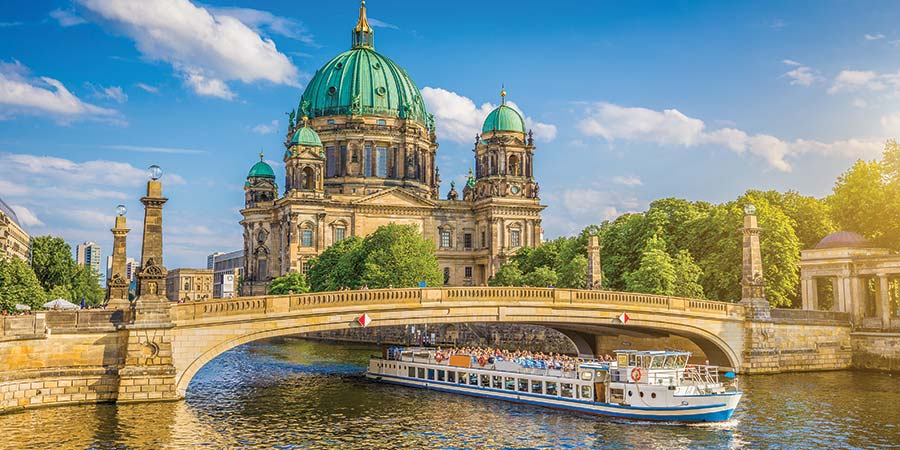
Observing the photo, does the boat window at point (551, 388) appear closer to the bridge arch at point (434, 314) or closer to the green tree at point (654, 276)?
the bridge arch at point (434, 314)

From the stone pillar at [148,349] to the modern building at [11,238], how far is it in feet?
180

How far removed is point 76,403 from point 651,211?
167ft

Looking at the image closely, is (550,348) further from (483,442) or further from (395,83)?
(395,83)

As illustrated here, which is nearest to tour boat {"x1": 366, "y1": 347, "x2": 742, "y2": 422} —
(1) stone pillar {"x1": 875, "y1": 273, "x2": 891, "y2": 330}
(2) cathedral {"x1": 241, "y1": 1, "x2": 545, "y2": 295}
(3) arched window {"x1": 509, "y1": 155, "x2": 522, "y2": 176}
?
(1) stone pillar {"x1": 875, "y1": 273, "x2": 891, "y2": 330}

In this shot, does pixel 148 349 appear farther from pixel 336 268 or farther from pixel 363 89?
pixel 363 89

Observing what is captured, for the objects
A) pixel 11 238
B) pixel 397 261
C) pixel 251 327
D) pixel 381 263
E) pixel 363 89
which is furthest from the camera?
pixel 363 89

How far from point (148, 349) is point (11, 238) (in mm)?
84430

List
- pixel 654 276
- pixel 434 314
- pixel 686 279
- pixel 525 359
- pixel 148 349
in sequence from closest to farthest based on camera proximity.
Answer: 1. pixel 148 349
2. pixel 434 314
3. pixel 525 359
4. pixel 654 276
5. pixel 686 279

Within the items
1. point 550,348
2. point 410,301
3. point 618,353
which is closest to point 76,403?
point 410,301

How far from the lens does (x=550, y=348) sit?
73.0 m

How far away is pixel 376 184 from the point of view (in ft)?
405

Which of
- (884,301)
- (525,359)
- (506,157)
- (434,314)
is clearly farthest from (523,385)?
(506,157)

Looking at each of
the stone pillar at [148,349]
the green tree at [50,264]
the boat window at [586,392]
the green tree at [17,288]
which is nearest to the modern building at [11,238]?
the green tree at [50,264]

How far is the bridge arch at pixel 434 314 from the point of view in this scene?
39656 millimetres
